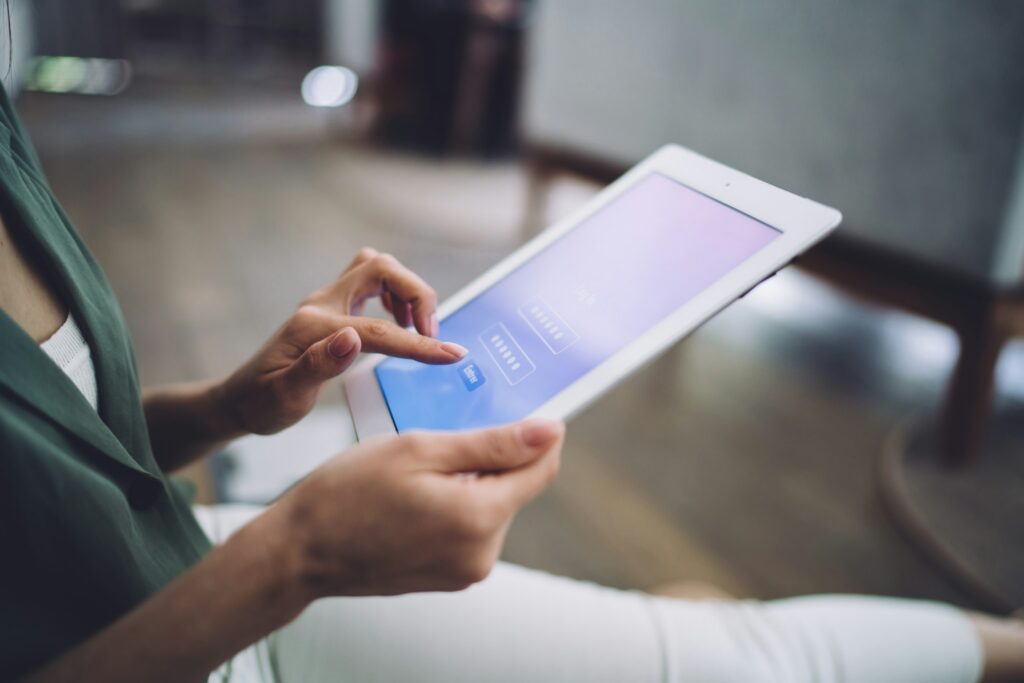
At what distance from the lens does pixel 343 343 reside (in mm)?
361

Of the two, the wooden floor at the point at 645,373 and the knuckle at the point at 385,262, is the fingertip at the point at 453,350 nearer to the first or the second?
the knuckle at the point at 385,262

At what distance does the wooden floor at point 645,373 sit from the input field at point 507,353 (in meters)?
0.20

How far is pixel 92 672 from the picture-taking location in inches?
10.1

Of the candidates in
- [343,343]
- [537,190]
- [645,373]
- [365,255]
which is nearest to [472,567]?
[343,343]

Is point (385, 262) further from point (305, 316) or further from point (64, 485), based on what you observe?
point (64, 485)

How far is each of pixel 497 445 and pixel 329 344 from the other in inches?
5.1

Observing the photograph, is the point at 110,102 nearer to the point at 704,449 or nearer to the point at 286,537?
the point at 704,449

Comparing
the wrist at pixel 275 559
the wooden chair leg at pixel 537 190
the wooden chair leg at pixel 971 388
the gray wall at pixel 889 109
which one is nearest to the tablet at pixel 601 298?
the wrist at pixel 275 559

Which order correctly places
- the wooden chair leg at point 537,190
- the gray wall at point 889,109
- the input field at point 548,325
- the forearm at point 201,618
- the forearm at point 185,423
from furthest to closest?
the wooden chair leg at point 537,190
the gray wall at point 889,109
the forearm at point 185,423
the input field at point 548,325
the forearm at point 201,618

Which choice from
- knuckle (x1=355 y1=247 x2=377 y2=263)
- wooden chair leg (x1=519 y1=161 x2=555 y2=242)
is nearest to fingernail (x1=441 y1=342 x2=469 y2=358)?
knuckle (x1=355 y1=247 x2=377 y2=263)

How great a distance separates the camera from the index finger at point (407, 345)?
0.37 meters

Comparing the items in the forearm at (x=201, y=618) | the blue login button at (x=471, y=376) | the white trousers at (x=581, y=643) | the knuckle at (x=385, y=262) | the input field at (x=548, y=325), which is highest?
the input field at (x=548, y=325)

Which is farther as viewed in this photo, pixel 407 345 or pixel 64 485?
pixel 407 345

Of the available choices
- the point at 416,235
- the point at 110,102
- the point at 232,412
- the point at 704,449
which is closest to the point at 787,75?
the point at 704,449
